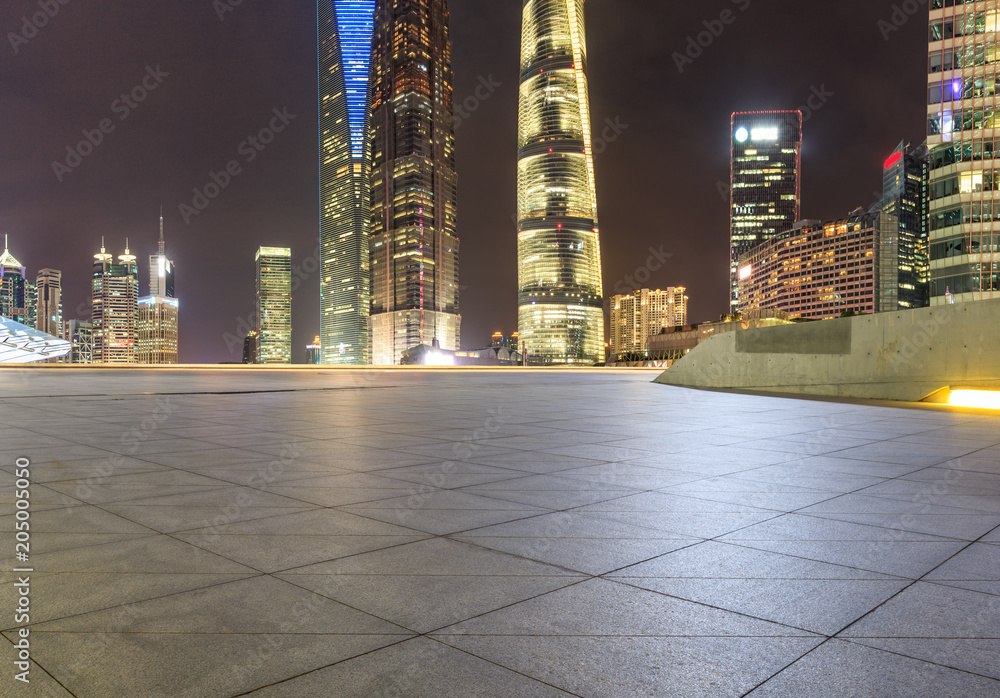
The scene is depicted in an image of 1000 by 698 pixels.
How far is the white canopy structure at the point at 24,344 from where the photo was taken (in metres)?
61.2

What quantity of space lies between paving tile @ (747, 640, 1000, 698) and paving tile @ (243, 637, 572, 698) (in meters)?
0.91

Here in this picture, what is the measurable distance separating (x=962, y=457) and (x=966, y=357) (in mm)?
10166

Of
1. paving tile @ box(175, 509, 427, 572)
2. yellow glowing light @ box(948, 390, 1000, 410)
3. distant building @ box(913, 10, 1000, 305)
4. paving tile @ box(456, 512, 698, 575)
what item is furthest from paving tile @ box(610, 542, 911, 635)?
distant building @ box(913, 10, 1000, 305)

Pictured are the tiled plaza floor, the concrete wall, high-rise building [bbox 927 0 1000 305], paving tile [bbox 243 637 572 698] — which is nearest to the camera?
paving tile [bbox 243 637 572 698]

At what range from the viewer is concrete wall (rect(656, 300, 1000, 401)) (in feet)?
54.0

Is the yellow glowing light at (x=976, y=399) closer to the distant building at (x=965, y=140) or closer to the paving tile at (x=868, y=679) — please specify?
the paving tile at (x=868, y=679)

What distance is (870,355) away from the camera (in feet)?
60.4

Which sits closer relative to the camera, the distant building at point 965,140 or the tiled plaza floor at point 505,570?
the tiled plaza floor at point 505,570

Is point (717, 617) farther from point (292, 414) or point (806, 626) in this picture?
point (292, 414)

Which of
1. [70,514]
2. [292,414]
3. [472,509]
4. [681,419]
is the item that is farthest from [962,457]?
[292,414]

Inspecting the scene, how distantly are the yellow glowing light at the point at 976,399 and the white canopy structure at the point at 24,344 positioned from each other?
6757cm

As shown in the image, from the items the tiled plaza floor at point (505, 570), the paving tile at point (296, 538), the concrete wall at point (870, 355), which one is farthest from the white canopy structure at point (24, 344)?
the paving tile at point (296, 538)

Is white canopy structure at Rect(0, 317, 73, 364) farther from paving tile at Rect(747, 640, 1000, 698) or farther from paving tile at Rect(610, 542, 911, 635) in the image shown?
paving tile at Rect(747, 640, 1000, 698)

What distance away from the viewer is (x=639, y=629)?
124 inches
